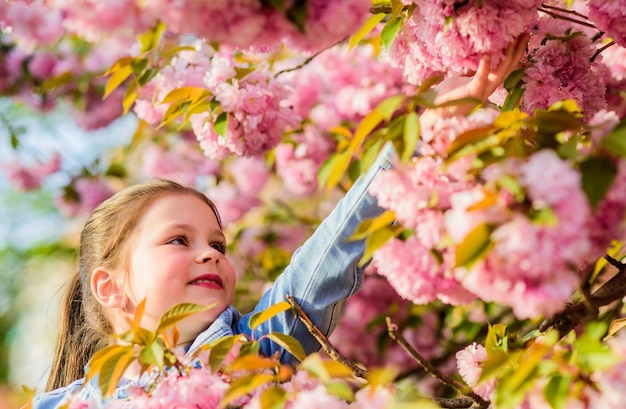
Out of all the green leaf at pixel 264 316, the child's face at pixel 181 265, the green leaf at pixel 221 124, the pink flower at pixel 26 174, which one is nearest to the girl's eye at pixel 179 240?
the child's face at pixel 181 265

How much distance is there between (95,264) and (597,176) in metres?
1.47

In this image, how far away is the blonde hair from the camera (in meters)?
1.98

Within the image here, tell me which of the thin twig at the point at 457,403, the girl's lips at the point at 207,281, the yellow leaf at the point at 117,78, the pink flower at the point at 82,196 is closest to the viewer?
the thin twig at the point at 457,403

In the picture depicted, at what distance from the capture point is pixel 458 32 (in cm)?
125

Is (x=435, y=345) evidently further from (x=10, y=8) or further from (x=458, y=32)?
(x=458, y=32)

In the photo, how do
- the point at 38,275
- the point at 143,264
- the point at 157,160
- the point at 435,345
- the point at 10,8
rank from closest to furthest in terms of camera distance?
the point at 143,264
the point at 10,8
the point at 435,345
the point at 157,160
the point at 38,275

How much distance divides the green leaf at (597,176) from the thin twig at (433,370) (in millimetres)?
350

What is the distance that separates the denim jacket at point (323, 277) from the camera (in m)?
1.49

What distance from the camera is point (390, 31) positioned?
1.48 m

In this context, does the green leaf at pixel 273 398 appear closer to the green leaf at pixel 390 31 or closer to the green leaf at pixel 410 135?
the green leaf at pixel 410 135

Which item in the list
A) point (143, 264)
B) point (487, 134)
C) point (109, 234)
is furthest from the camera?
point (109, 234)

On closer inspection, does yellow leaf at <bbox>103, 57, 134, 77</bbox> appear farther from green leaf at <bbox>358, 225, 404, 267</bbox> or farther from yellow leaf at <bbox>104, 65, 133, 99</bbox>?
green leaf at <bbox>358, 225, 404, 267</bbox>

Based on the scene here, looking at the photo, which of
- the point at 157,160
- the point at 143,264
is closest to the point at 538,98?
the point at 143,264

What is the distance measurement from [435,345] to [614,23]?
7.55 feet
